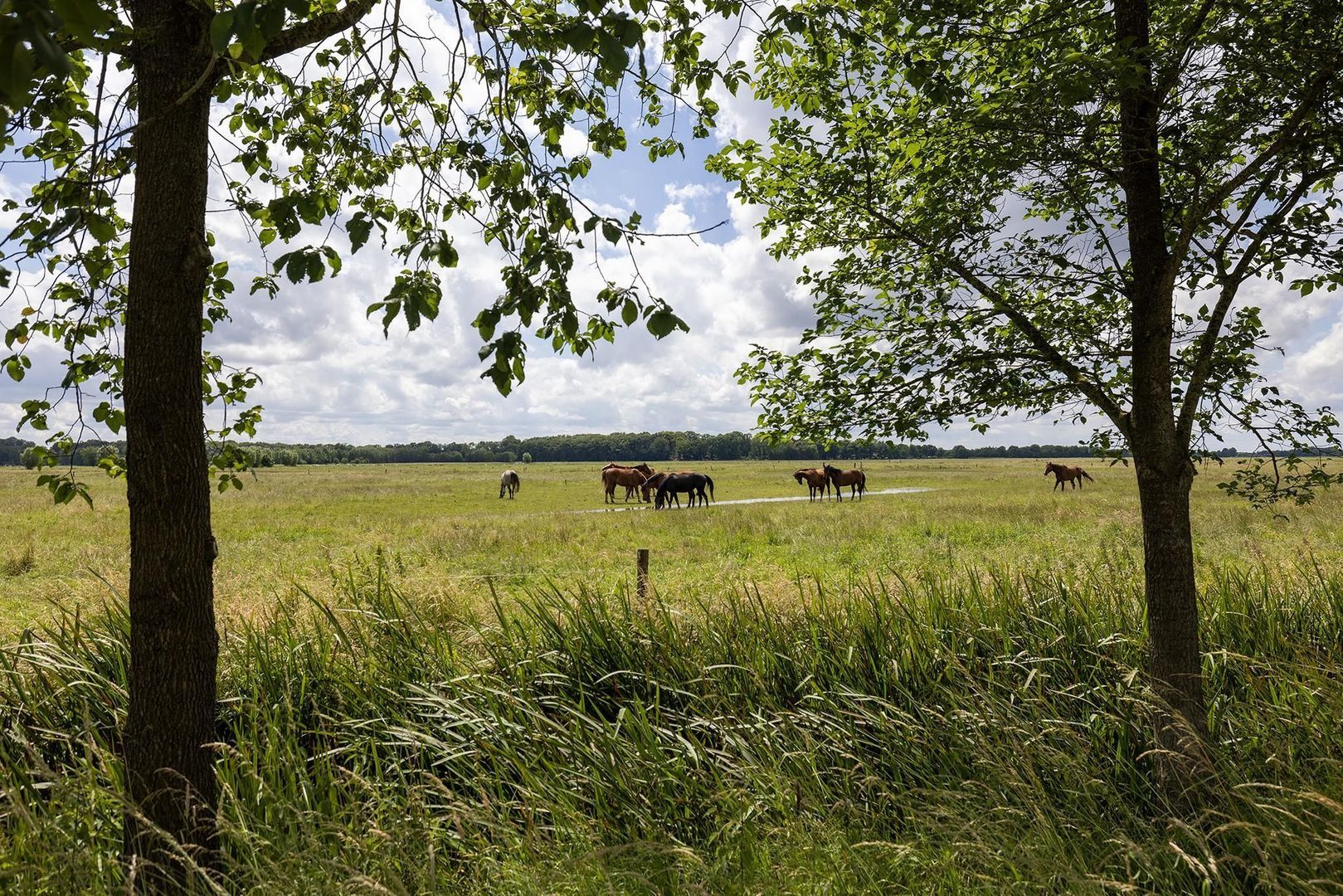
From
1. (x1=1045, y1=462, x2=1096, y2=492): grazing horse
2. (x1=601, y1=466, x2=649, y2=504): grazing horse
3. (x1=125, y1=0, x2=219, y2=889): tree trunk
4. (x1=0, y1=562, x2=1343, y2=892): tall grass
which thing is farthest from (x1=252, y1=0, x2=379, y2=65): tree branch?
(x1=1045, y1=462, x2=1096, y2=492): grazing horse

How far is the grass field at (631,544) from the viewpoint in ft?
39.7

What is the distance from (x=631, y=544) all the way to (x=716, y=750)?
16.4 m

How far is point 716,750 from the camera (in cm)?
475

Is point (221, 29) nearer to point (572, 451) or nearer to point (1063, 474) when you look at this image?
point (1063, 474)

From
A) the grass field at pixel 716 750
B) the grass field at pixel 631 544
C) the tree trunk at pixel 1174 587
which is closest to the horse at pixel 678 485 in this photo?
the grass field at pixel 631 544

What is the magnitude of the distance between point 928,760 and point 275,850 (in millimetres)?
4064

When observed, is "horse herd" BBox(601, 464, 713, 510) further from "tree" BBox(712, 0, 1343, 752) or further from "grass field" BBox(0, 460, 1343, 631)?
"tree" BBox(712, 0, 1343, 752)

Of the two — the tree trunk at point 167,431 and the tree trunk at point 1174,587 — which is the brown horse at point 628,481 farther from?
the tree trunk at point 167,431

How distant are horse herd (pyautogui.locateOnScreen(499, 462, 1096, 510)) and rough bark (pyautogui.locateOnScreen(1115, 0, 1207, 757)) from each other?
2873 cm

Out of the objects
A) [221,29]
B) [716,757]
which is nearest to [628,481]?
[716,757]

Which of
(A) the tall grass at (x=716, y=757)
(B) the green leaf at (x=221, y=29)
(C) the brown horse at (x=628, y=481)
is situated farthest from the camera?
(C) the brown horse at (x=628, y=481)

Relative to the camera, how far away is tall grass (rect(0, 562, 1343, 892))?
353 cm

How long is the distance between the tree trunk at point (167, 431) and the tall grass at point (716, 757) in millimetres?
267

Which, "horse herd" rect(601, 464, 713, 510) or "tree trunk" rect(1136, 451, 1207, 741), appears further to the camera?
"horse herd" rect(601, 464, 713, 510)
